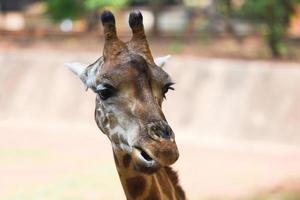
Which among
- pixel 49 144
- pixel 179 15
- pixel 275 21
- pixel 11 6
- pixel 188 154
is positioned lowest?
pixel 188 154

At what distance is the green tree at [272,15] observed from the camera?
643 inches

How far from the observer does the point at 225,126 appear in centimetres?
1325

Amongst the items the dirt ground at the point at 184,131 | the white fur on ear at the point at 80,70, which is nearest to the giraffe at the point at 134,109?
the white fur on ear at the point at 80,70

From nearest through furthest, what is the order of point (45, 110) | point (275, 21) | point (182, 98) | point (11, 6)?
point (182, 98) < point (45, 110) < point (275, 21) < point (11, 6)

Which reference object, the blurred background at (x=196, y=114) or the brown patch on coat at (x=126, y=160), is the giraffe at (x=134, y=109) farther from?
the blurred background at (x=196, y=114)

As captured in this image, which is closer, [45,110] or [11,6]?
[45,110]

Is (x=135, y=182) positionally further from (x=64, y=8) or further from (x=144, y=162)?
(x=64, y=8)

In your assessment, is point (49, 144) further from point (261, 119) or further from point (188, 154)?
point (261, 119)

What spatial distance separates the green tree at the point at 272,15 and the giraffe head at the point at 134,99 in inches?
483

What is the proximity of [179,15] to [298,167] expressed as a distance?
16.9 m

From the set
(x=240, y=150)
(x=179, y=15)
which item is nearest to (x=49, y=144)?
(x=240, y=150)

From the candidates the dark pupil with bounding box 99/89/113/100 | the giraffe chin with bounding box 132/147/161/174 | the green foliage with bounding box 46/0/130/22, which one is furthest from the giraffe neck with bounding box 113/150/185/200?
the green foliage with bounding box 46/0/130/22

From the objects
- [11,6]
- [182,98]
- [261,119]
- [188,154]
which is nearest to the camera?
[188,154]

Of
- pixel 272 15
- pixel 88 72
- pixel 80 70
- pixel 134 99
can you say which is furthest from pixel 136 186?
pixel 272 15
